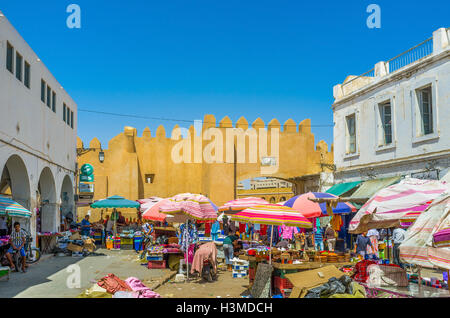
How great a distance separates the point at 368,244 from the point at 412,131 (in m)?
4.78

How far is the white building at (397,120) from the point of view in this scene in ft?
49.6

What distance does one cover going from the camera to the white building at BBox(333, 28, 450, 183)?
15.1m

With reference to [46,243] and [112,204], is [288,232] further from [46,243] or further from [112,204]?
[46,243]

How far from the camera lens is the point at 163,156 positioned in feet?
114

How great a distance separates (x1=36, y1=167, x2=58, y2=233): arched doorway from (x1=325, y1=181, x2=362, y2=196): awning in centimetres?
1192

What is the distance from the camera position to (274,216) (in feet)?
31.3

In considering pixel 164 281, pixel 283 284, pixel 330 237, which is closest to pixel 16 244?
pixel 164 281

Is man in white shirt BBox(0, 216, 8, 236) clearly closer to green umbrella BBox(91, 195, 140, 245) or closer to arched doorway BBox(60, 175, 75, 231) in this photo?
green umbrella BBox(91, 195, 140, 245)

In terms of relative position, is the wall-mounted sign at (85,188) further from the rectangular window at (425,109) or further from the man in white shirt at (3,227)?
the rectangular window at (425,109)

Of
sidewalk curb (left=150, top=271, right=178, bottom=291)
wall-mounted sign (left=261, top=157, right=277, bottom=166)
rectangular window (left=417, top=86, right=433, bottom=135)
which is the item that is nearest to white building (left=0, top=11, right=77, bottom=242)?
sidewalk curb (left=150, top=271, right=178, bottom=291)

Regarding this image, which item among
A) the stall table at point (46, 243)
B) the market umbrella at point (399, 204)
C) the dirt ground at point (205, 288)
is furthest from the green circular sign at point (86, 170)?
the market umbrella at point (399, 204)

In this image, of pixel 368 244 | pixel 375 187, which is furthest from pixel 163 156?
pixel 368 244

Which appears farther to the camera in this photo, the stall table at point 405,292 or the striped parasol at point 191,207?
the striped parasol at point 191,207

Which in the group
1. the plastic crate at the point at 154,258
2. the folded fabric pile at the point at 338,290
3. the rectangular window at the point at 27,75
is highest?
the rectangular window at the point at 27,75
